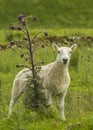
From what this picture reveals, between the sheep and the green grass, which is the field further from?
the sheep

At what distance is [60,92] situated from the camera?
12.1 metres

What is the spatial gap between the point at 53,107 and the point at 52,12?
120 feet

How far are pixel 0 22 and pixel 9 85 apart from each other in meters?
27.6

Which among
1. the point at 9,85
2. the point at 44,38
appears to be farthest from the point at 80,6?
the point at 9,85

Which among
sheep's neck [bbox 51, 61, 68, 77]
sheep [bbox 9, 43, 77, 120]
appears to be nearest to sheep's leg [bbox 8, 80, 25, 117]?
sheep [bbox 9, 43, 77, 120]

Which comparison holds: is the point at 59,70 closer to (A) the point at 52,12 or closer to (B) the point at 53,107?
(B) the point at 53,107

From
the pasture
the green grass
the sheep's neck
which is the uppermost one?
the green grass

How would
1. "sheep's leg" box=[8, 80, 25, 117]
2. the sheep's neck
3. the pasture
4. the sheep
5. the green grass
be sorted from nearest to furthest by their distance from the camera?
the pasture < the sheep < the sheep's neck < "sheep's leg" box=[8, 80, 25, 117] < the green grass

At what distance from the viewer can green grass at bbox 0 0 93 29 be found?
46500 millimetres

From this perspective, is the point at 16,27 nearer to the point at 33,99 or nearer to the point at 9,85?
the point at 33,99

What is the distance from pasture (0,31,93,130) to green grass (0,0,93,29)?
14.6 m

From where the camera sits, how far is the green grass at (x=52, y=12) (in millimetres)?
46500

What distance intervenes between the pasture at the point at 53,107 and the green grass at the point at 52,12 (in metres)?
14.6

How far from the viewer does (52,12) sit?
4841 centimetres
